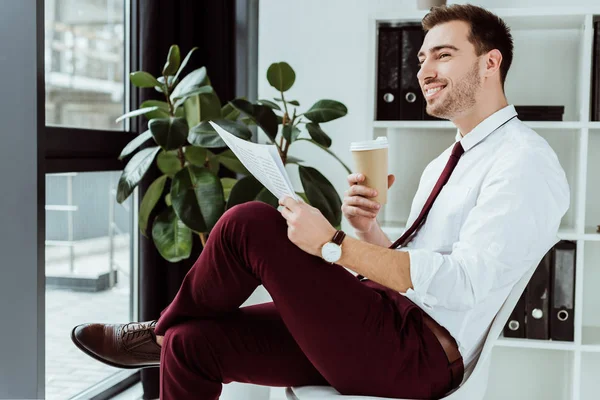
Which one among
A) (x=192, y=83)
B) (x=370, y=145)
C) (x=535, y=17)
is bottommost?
(x=370, y=145)

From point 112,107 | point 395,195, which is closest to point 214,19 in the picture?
point 112,107

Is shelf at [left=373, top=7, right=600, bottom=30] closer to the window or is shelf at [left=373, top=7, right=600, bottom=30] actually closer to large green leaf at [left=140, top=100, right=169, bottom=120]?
large green leaf at [left=140, top=100, right=169, bottom=120]

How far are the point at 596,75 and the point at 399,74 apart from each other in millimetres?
694

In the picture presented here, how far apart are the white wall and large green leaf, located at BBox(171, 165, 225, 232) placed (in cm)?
71

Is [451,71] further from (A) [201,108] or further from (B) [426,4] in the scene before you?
(A) [201,108]

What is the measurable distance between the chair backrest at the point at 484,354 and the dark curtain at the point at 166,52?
5.06 ft

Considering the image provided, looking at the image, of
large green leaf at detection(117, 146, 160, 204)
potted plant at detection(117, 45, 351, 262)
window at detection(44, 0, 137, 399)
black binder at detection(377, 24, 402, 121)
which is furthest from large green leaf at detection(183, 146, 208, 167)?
black binder at detection(377, 24, 402, 121)

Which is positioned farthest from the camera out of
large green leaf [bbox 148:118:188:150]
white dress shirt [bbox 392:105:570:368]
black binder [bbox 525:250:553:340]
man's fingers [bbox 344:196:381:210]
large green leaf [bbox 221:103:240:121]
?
large green leaf [bbox 221:103:240:121]

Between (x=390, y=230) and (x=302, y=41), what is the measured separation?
97 centimetres

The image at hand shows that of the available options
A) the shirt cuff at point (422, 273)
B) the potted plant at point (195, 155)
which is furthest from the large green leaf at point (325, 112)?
the shirt cuff at point (422, 273)

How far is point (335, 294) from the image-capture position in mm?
1266

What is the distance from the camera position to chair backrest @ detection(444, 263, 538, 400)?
4.17 ft

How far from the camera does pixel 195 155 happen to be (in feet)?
7.32

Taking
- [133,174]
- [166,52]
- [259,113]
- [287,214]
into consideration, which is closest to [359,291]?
[287,214]
